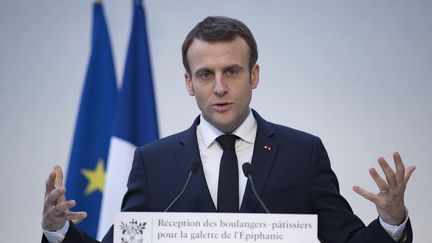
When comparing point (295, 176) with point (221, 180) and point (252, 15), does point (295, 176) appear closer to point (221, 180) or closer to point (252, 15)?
point (221, 180)

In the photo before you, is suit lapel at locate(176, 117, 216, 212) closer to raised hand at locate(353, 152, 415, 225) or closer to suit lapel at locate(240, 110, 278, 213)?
suit lapel at locate(240, 110, 278, 213)

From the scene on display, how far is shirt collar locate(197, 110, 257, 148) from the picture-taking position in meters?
2.36

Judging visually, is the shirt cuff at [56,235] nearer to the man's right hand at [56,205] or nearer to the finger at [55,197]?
the man's right hand at [56,205]

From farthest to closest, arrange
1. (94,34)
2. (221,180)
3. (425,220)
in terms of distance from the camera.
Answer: (94,34), (425,220), (221,180)

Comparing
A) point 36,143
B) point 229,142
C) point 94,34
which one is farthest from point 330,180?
point 36,143

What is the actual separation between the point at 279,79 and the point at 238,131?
1953 mm

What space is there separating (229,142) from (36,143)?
258 cm

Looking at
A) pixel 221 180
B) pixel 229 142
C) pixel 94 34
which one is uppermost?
pixel 94 34

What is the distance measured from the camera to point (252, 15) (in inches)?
170

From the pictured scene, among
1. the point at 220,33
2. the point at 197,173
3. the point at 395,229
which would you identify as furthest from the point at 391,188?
the point at 220,33

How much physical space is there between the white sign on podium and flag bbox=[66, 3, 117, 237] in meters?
2.47

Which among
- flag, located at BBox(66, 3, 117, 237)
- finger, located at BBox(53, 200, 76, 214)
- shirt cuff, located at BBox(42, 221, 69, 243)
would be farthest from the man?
flag, located at BBox(66, 3, 117, 237)

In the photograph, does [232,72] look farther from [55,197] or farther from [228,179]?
[55,197]

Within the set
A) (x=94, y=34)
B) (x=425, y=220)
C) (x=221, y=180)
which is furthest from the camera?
(x=94, y=34)
